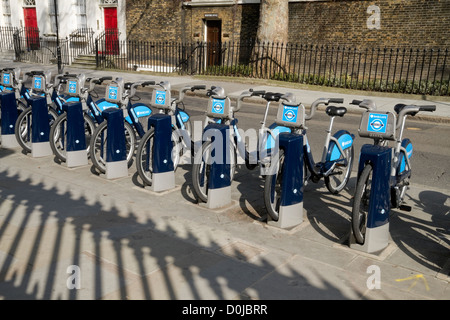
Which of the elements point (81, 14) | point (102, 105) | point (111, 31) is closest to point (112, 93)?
point (102, 105)

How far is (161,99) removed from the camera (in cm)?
615

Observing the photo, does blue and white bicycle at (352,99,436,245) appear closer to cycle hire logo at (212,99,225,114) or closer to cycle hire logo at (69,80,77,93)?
cycle hire logo at (212,99,225,114)

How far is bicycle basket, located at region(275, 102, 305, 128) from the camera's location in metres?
5.06

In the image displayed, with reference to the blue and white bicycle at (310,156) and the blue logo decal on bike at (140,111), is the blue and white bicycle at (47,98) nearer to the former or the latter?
the blue logo decal on bike at (140,111)

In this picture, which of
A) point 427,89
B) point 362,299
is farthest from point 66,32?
point 362,299

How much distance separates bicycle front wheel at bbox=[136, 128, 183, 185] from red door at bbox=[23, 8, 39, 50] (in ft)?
75.3

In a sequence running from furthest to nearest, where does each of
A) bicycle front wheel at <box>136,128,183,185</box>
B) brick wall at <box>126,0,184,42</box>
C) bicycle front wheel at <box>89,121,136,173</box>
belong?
brick wall at <box>126,0,184,42</box> → bicycle front wheel at <box>89,121,136,173</box> → bicycle front wheel at <box>136,128,183,185</box>

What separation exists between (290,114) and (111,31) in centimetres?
2139

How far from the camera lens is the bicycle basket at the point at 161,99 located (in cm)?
611

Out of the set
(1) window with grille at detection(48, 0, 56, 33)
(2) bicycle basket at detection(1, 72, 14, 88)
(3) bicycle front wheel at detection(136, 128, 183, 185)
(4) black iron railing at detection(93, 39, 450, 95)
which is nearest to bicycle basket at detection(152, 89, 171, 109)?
(3) bicycle front wheel at detection(136, 128, 183, 185)

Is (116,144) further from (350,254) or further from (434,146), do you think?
(434,146)

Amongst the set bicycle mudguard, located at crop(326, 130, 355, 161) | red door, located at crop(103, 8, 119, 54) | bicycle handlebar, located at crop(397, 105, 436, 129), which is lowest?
bicycle mudguard, located at crop(326, 130, 355, 161)

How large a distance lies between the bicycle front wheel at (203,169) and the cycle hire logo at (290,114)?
762 millimetres

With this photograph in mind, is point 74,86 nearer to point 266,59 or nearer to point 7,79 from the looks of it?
point 7,79
